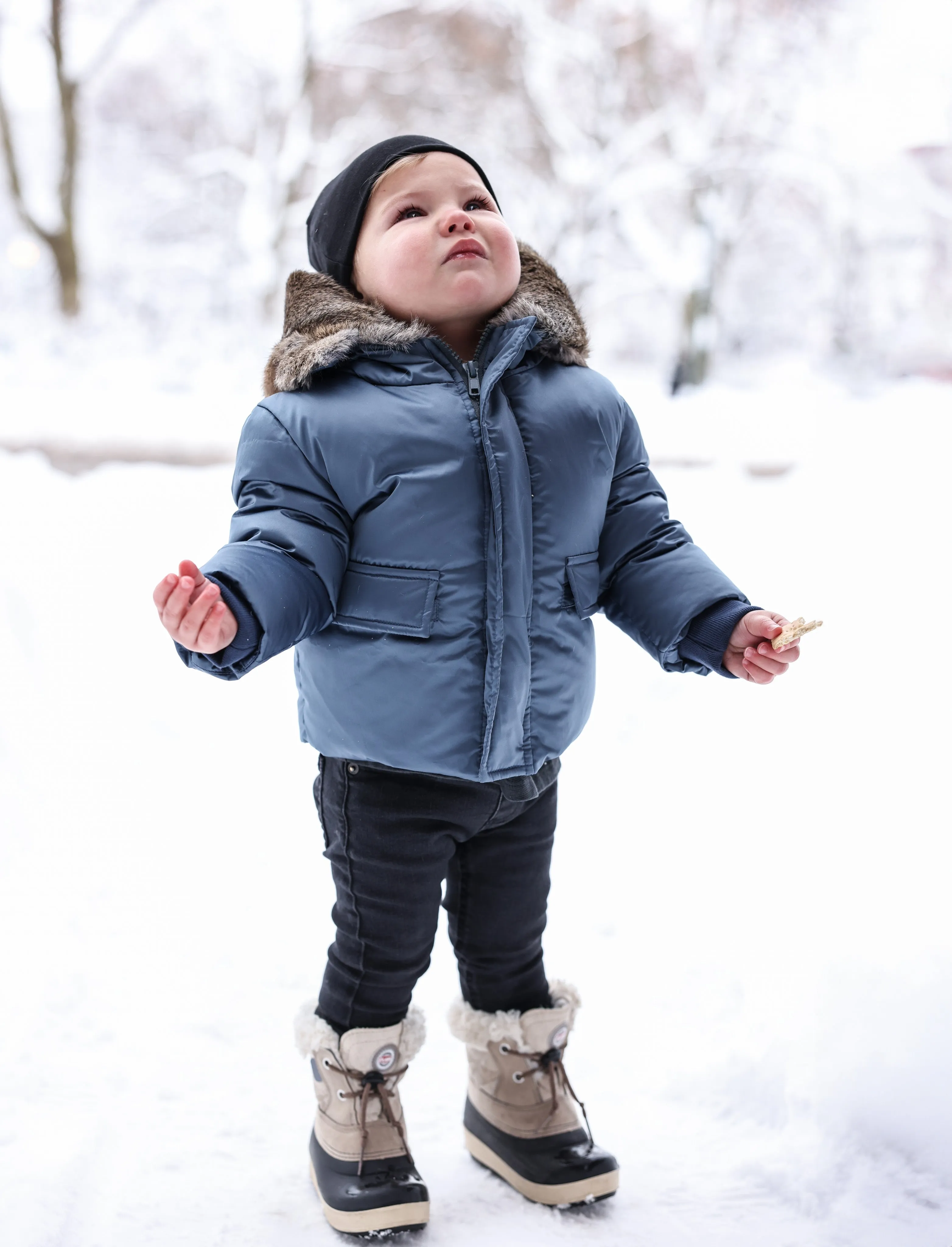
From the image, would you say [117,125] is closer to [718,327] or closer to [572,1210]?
[718,327]

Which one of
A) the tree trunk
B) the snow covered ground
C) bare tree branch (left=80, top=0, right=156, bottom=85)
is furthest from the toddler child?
bare tree branch (left=80, top=0, right=156, bottom=85)

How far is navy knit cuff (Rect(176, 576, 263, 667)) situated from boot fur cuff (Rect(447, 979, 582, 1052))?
61 cm

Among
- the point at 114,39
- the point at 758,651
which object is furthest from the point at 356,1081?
the point at 114,39

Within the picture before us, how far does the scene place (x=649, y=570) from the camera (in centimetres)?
115

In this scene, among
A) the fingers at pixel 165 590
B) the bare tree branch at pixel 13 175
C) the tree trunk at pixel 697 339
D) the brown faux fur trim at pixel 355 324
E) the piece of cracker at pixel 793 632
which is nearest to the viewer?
the fingers at pixel 165 590

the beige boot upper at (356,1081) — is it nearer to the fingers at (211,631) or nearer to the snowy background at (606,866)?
the snowy background at (606,866)

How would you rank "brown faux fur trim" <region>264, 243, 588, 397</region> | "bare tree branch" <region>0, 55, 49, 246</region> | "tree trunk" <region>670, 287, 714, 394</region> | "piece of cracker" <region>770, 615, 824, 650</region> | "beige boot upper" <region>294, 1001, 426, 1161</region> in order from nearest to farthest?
"piece of cracker" <region>770, 615, 824, 650</region>, "brown faux fur trim" <region>264, 243, 588, 397</region>, "beige boot upper" <region>294, 1001, 426, 1161</region>, "bare tree branch" <region>0, 55, 49, 246</region>, "tree trunk" <region>670, 287, 714, 394</region>

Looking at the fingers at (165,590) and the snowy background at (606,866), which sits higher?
the fingers at (165,590)

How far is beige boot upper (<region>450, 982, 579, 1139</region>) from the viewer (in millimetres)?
1248

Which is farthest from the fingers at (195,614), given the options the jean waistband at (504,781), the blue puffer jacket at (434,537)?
the jean waistband at (504,781)

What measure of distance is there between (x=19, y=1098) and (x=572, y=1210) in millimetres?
745

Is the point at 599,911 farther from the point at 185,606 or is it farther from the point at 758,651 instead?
the point at 185,606

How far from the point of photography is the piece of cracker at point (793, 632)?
961 mm

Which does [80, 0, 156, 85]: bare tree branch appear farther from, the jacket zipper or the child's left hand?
the child's left hand
